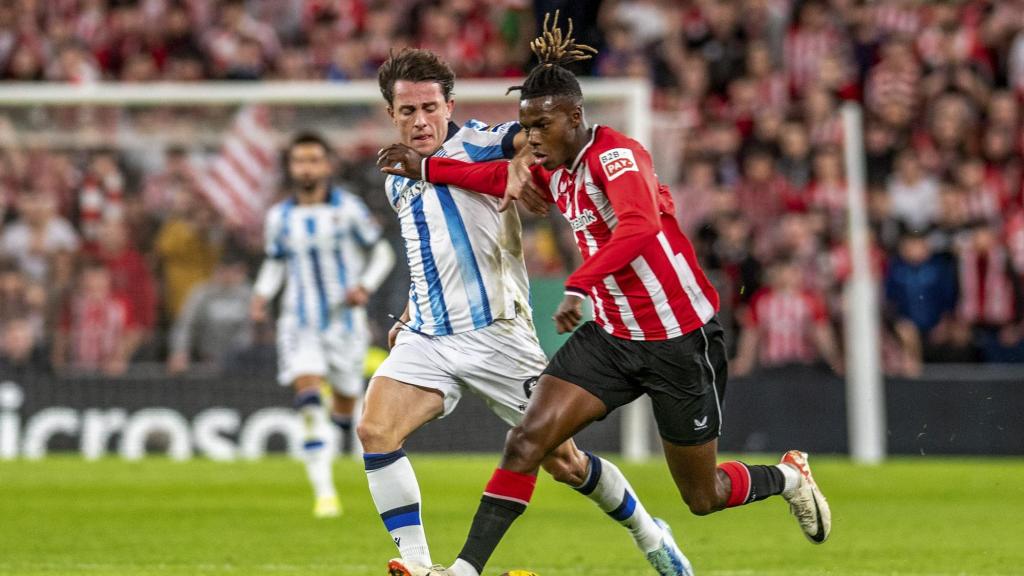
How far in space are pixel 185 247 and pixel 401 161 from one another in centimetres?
863

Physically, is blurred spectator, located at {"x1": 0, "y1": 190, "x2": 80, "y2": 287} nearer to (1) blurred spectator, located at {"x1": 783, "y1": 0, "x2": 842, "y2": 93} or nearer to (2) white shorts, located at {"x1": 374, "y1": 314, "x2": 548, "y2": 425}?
(1) blurred spectator, located at {"x1": 783, "y1": 0, "x2": 842, "y2": 93}

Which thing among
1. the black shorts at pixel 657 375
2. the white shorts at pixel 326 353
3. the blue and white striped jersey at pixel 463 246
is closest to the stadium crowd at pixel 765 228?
the white shorts at pixel 326 353

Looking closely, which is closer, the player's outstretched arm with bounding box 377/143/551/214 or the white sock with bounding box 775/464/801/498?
the player's outstretched arm with bounding box 377/143/551/214

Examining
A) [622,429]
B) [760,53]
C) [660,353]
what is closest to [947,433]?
[622,429]

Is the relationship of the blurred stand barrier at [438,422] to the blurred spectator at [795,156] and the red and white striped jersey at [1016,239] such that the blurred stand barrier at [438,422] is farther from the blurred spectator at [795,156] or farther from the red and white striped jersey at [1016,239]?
the blurred spectator at [795,156]

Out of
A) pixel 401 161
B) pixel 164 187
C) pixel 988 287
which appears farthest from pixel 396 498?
pixel 988 287

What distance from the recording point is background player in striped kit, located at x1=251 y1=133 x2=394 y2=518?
11203 mm

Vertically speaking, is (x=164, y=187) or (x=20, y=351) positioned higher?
(x=164, y=187)

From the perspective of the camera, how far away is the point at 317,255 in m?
11.5

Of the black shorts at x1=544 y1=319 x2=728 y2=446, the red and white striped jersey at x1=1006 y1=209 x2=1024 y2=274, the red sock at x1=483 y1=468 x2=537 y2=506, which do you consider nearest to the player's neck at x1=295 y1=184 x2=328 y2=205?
the black shorts at x1=544 y1=319 x2=728 y2=446

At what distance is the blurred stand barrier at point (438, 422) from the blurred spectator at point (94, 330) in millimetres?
181

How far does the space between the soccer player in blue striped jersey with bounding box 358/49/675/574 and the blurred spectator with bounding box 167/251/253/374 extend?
8.20m

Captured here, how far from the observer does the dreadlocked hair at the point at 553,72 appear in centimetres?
621

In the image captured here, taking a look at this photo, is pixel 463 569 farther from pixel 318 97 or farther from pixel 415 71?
pixel 318 97
